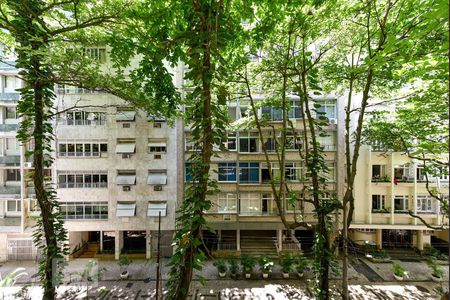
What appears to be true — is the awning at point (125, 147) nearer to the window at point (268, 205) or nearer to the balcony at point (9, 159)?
the balcony at point (9, 159)

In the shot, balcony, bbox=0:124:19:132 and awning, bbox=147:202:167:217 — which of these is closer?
balcony, bbox=0:124:19:132

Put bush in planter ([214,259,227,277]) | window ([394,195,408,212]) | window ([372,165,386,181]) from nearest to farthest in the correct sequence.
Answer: bush in planter ([214,259,227,277]), window ([394,195,408,212]), window ([372,165,386,181])

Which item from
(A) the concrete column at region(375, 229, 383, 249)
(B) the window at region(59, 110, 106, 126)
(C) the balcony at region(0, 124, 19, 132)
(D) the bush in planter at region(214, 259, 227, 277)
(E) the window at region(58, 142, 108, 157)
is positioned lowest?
(D) the bush in planter at region(214, 259, 227, 277)

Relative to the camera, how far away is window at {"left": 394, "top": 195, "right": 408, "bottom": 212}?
579 inches

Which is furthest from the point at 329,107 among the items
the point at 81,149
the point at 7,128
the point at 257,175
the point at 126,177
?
the point at 7,128

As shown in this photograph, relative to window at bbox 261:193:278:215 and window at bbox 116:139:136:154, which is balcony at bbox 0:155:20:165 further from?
window at bbox 261:193:278:215

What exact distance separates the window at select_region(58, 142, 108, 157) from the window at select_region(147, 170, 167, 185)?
3095 millimetres

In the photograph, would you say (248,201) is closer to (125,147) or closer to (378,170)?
(125,147)

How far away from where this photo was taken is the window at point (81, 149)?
13.9m

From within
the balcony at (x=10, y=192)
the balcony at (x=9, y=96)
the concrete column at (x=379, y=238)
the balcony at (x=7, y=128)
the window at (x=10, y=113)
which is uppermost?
the balcony at (x=9, y=96)

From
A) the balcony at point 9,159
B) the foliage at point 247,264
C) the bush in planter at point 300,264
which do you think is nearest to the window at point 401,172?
the bush in planter at point 300,264

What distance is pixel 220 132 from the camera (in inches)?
127

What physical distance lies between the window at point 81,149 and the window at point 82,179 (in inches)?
42.8

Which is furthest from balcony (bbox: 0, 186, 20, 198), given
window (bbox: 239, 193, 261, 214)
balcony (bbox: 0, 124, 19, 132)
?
window (bbox: 239, 193, 261, 214)
